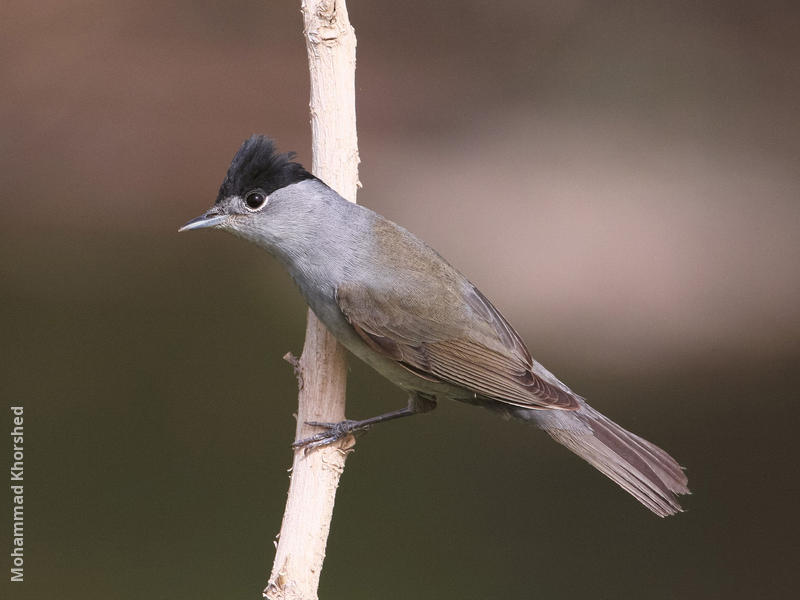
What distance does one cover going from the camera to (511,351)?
2.57m

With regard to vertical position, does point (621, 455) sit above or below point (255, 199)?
below

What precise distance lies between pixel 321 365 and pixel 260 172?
490mm

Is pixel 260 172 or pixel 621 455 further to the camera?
pixel 621 455

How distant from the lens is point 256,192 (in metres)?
2.33

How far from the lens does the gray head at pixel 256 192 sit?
231cm

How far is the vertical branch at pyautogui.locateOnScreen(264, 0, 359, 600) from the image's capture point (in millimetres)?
2158

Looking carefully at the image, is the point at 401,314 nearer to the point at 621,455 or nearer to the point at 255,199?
the point at 255,199

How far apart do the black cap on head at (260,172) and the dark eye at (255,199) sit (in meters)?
0.01

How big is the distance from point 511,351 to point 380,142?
3199 mm

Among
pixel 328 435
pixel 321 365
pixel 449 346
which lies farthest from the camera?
pixel 449 346

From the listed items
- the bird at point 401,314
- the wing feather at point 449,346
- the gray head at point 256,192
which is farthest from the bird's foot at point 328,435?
the gray head at point 256,192

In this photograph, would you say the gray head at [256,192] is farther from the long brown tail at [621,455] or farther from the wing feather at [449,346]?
the long brown tail at [621,455]

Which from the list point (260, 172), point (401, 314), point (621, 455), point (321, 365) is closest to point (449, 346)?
point (401, 314)

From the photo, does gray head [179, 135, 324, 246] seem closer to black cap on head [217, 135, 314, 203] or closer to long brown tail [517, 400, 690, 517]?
black cap on head [217, 135, 314, 203]
